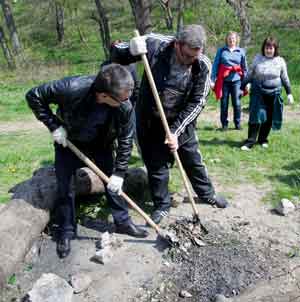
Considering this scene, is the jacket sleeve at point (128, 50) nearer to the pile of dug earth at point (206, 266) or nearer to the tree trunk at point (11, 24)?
the pile of dug earth at point (206, 266)

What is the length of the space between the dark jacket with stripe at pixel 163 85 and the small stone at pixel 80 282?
1.56 m

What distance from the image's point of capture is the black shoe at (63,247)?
173 inches

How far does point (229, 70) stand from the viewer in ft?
25.5

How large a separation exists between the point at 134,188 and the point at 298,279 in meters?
2.16

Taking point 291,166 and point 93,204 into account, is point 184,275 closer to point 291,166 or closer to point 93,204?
point 93,204

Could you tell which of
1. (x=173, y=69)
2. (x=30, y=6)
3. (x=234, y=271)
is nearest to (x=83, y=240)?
(x=234, y=271)

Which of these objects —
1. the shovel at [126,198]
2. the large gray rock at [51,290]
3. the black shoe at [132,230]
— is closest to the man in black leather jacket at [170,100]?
the black shoe at [132,230]

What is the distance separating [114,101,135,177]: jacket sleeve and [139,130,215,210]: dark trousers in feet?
1.78

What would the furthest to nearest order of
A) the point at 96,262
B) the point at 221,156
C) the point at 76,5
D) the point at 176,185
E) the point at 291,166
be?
the point at 76,5 → the point at 221,156 → the point at 291,166 → the point at 176,185 → the point at 96,262

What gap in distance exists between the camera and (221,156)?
6.93 meters

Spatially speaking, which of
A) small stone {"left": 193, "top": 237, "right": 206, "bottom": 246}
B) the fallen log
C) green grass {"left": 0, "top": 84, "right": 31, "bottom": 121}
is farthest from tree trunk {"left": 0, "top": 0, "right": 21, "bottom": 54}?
Answer: small stone {"left": 193, "top": 237, "right": 206, "bottom": 246}

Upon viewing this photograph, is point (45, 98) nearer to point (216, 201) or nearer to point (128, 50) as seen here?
point (128, 50)

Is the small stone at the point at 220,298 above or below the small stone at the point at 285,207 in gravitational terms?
above

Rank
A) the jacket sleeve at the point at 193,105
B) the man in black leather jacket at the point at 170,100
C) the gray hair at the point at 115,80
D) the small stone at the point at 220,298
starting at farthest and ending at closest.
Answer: the jacket sleeve at the point at 193,105 < the man in black leather jacket at the point at 170,100 < the small stone at the point at 220,298 < the gray hair at the point at 115,80
